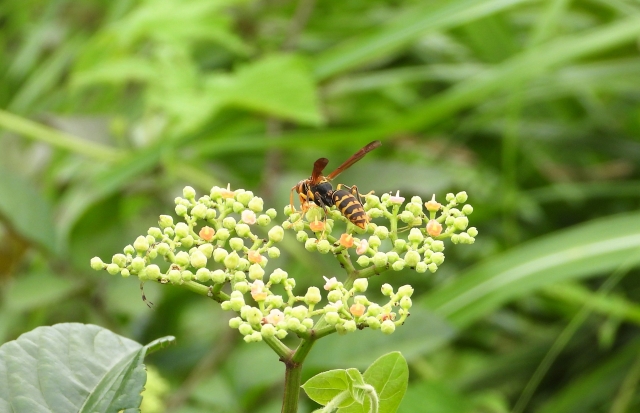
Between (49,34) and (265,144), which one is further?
(49,34)

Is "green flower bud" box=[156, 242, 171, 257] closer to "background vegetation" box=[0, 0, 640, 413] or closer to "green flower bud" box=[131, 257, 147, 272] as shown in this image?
"green flower bud" box=[131, 257, 147, 272]

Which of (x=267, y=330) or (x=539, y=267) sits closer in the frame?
(x=267, y=330)

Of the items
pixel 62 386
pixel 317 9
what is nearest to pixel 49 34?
pixel 317 9

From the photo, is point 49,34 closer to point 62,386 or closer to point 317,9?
point 317,9

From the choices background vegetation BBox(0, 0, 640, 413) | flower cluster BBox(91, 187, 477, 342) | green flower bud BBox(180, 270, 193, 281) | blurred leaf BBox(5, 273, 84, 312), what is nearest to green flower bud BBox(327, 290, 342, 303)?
flower cluster BBox(91, 187, 477, 342)

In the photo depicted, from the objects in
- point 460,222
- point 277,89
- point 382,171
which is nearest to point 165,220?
point 460,222

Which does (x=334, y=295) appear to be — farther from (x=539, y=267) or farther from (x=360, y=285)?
(x=539, y=267)
